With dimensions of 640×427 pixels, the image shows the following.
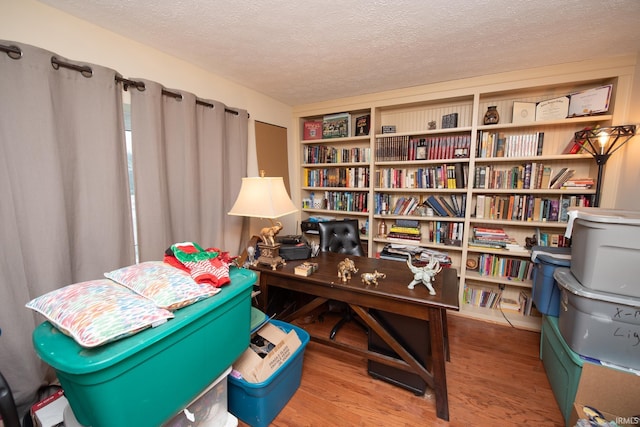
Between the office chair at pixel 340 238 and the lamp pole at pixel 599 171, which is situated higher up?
the lamp pole at pixel 599 171

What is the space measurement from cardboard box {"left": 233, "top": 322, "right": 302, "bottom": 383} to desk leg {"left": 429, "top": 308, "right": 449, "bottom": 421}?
30.5 inches

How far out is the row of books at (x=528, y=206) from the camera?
2146 millimetres

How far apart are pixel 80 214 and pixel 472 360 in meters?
2.74

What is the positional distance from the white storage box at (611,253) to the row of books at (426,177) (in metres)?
1.19

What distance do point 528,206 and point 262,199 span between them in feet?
7.75

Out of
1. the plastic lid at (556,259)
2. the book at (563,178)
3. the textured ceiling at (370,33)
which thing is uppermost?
the textured ceiling at (370,33)

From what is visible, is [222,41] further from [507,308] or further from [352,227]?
[507,308]

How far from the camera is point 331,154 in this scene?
3158mm

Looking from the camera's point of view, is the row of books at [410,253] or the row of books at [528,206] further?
the row of books at [410,253]

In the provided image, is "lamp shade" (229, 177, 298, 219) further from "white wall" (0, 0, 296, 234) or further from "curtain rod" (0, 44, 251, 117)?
"white wall" (0, 0, 296, 234)

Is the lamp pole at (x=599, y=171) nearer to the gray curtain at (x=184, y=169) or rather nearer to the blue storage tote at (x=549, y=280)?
the blue storage tote at (x=549, y=280)

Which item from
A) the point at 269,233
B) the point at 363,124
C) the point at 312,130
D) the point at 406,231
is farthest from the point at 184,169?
the point at 406,231

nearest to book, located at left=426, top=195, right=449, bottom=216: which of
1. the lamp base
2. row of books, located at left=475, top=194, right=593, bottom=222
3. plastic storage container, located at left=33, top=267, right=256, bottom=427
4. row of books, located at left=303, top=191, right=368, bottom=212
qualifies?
row of books, located at left=475, top=194, right=593, bottom=222

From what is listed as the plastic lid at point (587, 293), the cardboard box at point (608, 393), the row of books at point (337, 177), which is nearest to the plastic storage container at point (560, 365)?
the cardboard box at point (608, 393)
